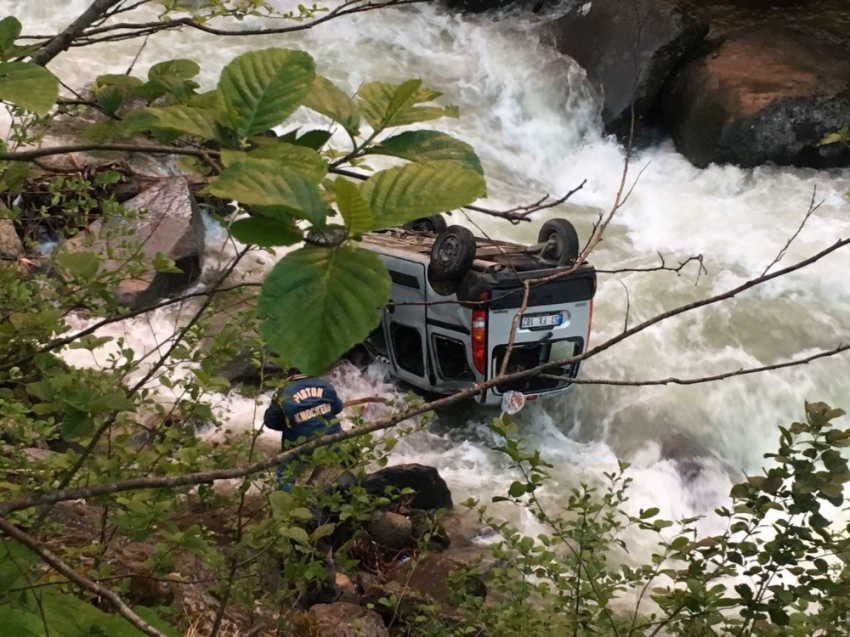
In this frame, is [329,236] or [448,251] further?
[448,251]

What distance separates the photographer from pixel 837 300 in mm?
8156

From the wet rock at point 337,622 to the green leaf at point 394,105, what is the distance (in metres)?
2.69

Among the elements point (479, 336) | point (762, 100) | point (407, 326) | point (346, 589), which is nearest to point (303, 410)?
point (346, 589)

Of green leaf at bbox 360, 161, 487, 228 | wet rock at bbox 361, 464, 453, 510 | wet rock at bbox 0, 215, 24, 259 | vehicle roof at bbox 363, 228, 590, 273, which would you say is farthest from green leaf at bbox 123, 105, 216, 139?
wet rock at bbox 0, 215, 24, 259

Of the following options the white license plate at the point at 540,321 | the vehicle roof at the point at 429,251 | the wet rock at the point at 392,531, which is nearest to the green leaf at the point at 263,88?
the vehicle roof at the point at 429,251

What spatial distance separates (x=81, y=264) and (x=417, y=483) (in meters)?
3.68

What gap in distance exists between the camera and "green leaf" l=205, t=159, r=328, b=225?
735mm

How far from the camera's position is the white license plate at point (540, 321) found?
18.4 feet

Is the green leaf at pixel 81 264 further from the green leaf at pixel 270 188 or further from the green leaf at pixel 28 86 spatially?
the green leaf at pixel 270 188

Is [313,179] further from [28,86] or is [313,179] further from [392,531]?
[392,531]

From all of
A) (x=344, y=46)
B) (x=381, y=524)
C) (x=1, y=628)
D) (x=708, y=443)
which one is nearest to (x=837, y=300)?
(x=708, y=443)

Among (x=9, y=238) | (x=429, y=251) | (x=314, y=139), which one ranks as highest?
(x=314, y=139)

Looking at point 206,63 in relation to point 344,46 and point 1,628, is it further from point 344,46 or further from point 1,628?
point 1,628

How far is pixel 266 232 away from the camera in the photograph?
31.5 inches
